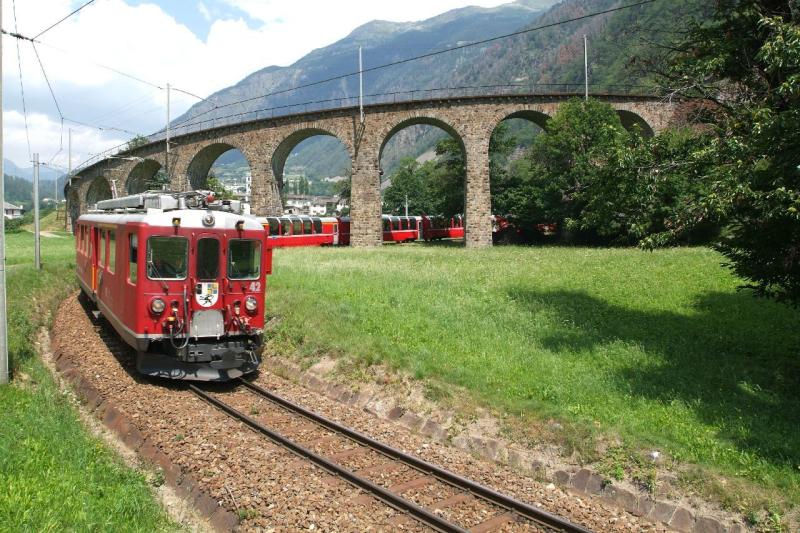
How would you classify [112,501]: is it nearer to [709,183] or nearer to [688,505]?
[688,505]

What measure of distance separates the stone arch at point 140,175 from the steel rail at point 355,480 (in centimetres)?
4987

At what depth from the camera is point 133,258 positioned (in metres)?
10.3

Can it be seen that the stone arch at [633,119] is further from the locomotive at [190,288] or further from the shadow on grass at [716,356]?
the locomotive at [190,288]

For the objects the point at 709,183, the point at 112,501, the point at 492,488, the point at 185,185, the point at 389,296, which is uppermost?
the point at 185,185

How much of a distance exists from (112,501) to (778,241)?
10.1 meters

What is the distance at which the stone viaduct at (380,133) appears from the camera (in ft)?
119

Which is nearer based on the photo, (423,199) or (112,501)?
(112,501)

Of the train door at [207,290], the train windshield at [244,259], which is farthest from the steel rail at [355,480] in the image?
the train windshield at [244,259]

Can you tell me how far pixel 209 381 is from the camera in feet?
36.0

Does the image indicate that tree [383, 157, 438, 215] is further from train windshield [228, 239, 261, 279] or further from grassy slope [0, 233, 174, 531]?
grassy slope [0, 233, 174, 531]

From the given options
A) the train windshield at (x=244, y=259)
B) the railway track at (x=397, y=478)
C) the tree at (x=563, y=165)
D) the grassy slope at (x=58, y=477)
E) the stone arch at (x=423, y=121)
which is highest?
the stone arch at (x=423, y=121)

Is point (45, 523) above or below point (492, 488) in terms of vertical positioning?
above

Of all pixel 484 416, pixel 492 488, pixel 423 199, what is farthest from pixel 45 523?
pixel 423 199

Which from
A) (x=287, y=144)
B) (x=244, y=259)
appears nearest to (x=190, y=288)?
(x=244, y=259)
